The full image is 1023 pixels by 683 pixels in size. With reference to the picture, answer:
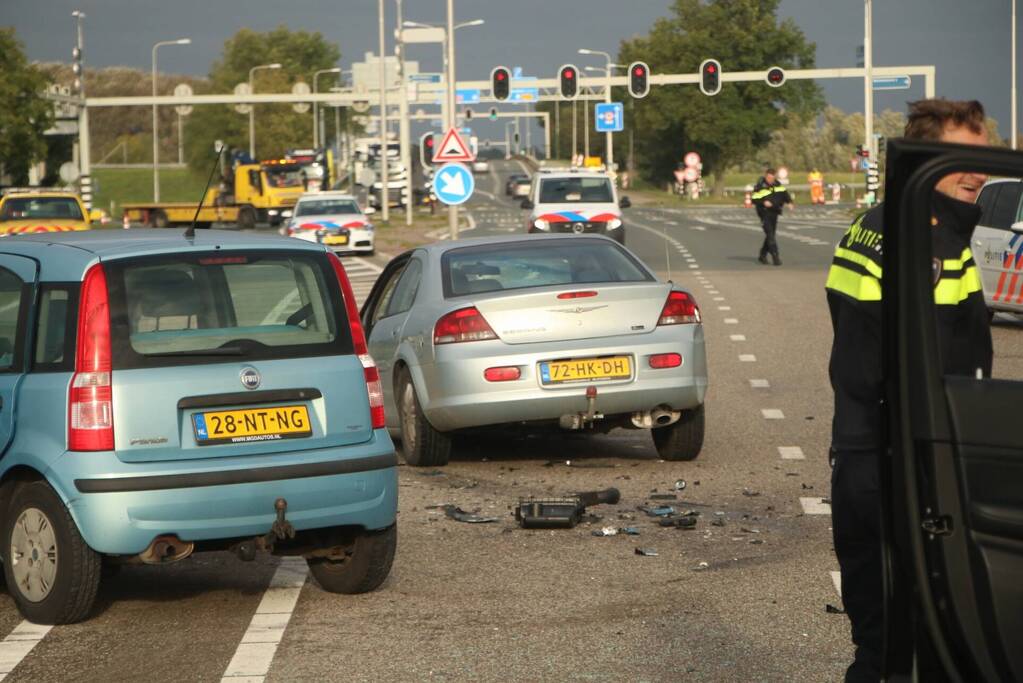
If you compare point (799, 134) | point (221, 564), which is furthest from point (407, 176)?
point (799, 134)

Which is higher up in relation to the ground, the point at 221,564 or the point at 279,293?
the point at 279,293

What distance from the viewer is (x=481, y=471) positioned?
10.6 metres

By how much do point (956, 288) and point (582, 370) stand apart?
6083 millimetres

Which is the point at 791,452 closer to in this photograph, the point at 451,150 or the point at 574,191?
the point at 451,150

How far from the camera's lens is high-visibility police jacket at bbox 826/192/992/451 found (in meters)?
4.12

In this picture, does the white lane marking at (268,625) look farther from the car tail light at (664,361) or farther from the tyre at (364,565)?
the car tail light at (664,361)

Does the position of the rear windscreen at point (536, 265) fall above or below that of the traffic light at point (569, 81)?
below

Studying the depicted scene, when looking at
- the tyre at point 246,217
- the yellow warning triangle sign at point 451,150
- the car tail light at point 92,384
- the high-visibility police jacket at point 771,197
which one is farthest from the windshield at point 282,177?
the car tail light at point 92,384

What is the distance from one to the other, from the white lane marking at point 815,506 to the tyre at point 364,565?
8.49 feet

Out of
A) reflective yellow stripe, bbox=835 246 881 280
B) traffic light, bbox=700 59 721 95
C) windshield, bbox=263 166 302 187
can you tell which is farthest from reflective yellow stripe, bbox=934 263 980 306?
windshield, bbox=263 166 302 187

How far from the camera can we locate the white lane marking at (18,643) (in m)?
6.08

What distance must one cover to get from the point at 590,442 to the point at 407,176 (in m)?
44.2

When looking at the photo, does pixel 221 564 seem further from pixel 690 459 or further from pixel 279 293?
pixel 690 459

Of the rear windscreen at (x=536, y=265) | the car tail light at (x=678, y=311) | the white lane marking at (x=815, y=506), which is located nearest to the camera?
the white lane marking at (x=815, y=506)
